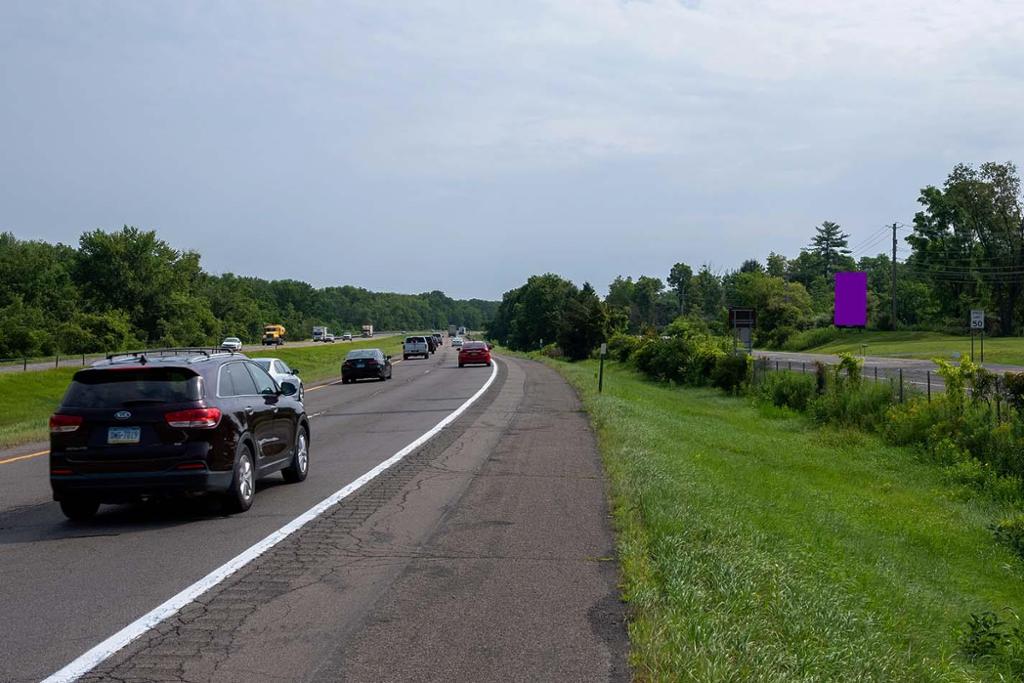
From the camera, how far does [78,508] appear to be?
33.2ft

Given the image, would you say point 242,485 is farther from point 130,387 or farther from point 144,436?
point 130,387

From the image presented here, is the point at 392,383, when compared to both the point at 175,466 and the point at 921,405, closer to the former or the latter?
the point at 921,405

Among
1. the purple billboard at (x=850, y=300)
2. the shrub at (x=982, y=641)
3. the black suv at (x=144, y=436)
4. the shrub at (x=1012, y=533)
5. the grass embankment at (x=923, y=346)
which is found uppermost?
the purple billboard at (x=850, y=300)

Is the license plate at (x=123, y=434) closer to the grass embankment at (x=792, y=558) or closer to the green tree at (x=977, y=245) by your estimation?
the grass embankment at (x=792, y=558)

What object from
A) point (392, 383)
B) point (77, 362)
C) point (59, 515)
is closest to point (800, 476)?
point (59, 515)

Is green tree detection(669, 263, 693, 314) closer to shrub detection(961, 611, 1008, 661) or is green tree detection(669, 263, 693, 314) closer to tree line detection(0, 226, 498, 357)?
tree line detection(0, 226, 498, 357)

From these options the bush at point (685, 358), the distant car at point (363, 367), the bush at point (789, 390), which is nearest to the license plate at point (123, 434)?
the bush at point (789, 390)

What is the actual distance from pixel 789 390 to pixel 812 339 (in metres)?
66.6

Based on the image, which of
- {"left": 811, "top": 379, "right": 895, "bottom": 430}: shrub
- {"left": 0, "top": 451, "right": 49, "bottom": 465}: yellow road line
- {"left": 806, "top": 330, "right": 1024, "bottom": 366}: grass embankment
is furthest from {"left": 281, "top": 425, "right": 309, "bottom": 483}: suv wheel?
{"left": 806, "top": 330, "right": 1024, "bottom": 366}: grass embankment

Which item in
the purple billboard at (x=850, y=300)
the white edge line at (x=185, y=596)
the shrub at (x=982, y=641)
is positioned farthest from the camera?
the purple billboard at (x=850, y=300)

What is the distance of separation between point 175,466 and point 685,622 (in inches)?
225

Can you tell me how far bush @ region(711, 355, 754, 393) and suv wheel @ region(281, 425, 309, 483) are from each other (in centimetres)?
2916

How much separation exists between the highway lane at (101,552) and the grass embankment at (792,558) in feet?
11.5

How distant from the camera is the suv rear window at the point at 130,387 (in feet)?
31.9
